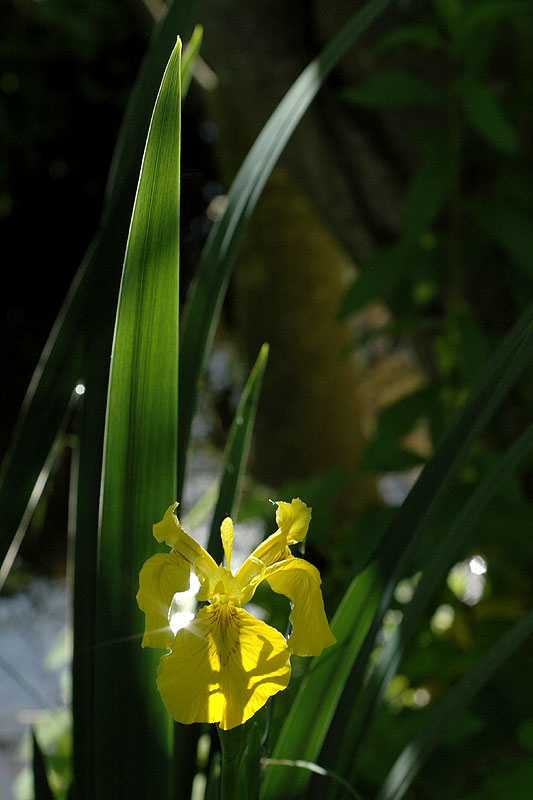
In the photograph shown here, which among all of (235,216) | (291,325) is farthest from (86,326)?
(291,325)

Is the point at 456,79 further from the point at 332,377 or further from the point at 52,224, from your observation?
the point at 52,224

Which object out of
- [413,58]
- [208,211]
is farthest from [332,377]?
[413,58]

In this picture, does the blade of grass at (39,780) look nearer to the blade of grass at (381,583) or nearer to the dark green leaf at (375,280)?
the blade of grass at (381,583)

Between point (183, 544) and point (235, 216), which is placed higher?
point (235, 216)

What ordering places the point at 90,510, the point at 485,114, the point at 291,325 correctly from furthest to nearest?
the point at 291,325
the point at 485,114
the point at 90,510

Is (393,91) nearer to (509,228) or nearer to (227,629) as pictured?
(509,228)

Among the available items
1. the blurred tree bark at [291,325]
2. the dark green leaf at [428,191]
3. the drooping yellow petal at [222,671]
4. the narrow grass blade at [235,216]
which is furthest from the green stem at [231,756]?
the blurred tree bark at [291,325]
